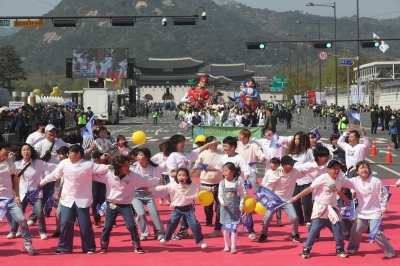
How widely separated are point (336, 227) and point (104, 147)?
536cm

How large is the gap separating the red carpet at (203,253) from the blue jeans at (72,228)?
0.18 meters

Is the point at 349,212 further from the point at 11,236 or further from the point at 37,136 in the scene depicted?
the point at 37,136

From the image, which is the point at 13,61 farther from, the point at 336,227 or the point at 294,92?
the point at 336,227

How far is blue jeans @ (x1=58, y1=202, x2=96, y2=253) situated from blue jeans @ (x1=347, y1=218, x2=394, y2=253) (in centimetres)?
376

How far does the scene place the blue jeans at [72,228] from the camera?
1110 centimetres

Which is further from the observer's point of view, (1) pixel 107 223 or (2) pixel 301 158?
(2) pixel 301 158

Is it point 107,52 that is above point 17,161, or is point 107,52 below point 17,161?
above

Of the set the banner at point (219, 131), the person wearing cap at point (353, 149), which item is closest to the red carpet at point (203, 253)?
the person wearing cap at point (353, 149)

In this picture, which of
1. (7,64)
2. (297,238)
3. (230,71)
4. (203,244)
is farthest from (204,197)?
(230,71)

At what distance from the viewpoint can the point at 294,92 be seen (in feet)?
399

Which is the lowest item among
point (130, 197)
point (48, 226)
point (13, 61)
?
point (48, 226)

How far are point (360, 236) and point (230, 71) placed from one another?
175346 millimetres

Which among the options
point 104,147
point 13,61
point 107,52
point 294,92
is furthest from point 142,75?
point 104,147

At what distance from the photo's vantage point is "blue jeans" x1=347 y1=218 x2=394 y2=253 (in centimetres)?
1062
